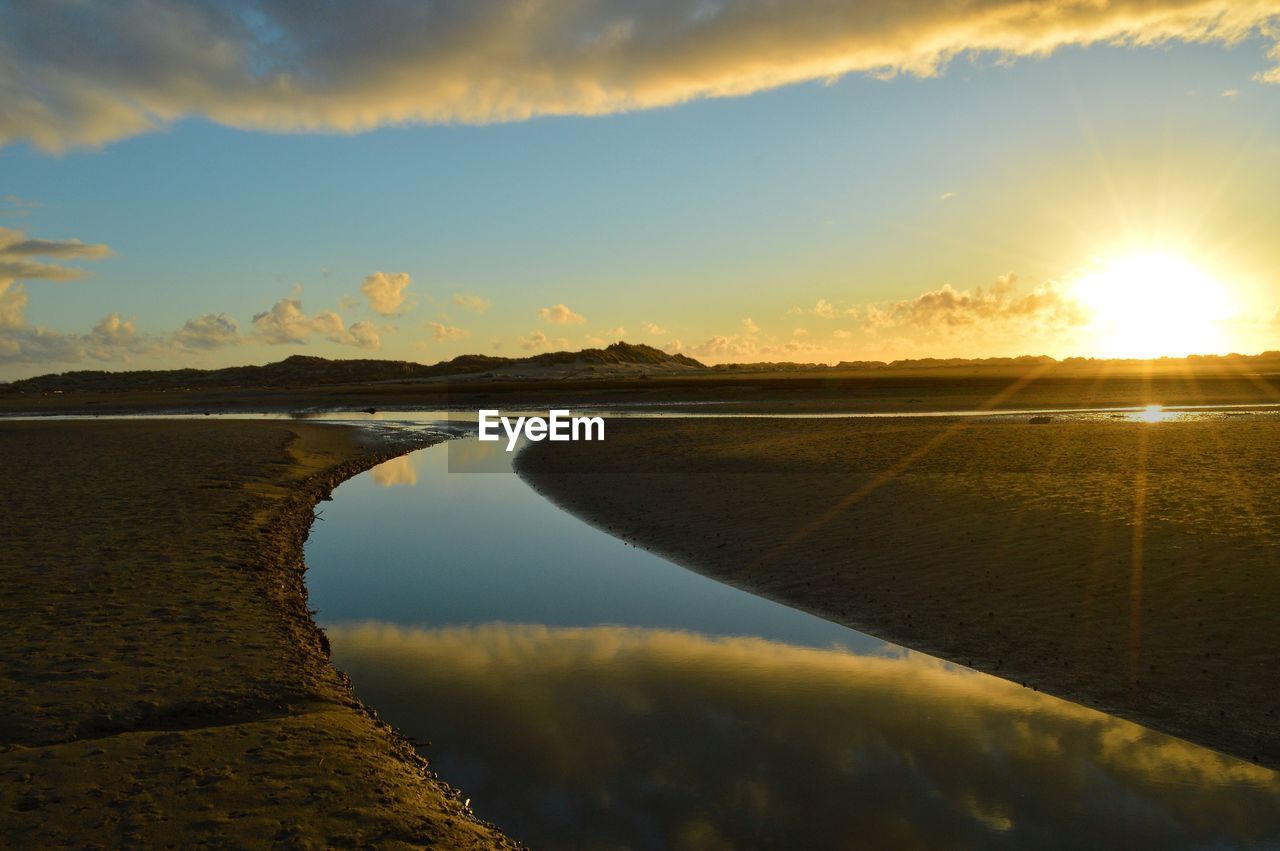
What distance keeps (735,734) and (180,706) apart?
5.96m

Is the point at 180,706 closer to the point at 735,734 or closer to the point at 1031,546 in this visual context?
the point at 735,734

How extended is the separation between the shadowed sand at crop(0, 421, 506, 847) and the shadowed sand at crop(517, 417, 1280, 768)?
7708mm

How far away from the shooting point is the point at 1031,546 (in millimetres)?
14781

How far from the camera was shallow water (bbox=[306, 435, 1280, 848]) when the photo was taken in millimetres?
7316

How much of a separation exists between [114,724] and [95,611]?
4285mm

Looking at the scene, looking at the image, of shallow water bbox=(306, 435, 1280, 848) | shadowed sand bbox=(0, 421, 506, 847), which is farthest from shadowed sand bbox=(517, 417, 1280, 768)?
shadowed sand bbox=(0, 421, 506, 847)

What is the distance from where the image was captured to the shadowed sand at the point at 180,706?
6367 mm

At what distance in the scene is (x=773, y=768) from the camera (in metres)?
8.32

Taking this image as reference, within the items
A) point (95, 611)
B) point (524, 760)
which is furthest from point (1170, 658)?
point (95, 611)


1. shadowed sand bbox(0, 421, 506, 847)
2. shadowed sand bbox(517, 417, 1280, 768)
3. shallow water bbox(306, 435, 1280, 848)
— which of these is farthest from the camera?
shadowed sand bbox(517, 417, 1280, 768)

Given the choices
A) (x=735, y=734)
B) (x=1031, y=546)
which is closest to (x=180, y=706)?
(x=735, y=734)

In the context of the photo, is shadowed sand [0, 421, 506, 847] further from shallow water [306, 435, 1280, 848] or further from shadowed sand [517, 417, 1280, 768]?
shadowed sand [517, 417, 1280, 768]

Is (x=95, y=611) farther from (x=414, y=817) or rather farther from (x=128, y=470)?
(x=128, y=470)

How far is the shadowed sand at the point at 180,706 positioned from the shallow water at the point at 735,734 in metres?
0.91
